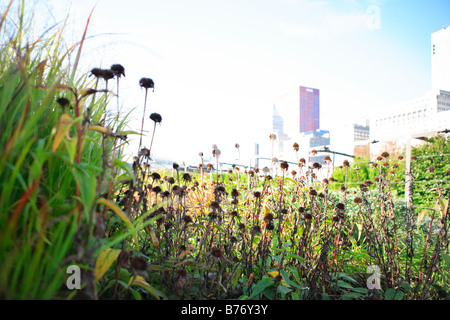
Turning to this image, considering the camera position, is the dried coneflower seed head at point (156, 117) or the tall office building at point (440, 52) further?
the tall office building at point (440, 52)

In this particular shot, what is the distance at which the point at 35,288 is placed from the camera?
725 mm

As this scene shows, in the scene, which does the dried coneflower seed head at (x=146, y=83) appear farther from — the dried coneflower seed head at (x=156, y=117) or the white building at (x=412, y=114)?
the white building at (x=412, y=114)

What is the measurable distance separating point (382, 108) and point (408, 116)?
911 cm

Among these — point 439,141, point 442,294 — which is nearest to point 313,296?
point 442,294

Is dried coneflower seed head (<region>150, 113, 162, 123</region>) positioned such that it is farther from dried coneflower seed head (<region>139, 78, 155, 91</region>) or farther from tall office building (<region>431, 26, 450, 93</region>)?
tall office building (<region>431, 26, 450, 93</region>)

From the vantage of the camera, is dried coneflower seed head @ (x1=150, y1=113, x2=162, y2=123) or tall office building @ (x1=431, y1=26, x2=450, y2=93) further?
tall office building @ (x1=431, y1=26, x2=450, y2=93)

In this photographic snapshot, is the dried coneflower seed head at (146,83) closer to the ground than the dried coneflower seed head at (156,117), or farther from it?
farther from it

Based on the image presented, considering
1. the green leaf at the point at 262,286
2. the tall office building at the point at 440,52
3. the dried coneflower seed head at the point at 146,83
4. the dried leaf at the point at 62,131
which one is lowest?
the green leaf at the point at 262,286

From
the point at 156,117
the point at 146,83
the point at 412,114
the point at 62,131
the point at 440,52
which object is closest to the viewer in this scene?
the point at 62,131

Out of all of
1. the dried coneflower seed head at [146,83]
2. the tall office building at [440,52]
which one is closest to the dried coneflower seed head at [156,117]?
the dried coneflower seed head at [146,83]

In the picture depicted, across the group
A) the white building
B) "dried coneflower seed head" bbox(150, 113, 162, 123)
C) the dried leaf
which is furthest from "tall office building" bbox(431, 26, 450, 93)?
the dried leaf

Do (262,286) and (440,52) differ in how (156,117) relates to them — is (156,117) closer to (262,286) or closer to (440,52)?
(262,286)

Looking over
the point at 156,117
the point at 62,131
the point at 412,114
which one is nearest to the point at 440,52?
the point at 412,114
